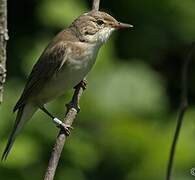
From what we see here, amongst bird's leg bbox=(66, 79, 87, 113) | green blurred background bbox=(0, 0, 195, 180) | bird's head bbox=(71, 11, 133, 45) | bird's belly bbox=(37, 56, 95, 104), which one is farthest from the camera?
green blurred background bbox=(0, 0, 195, 180)

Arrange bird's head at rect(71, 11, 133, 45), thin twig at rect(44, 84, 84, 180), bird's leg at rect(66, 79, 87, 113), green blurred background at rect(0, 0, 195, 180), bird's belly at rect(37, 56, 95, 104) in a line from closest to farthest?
1. thin twig at rect(44, 84, 84, 180)
2. bird's leg at rect(66, 79, 87, 113)
3. bird's head at rect(71, 11, 133, 45)
4. bird's belly at rect(37, 56, 95, 104)
5. green blurred background at rect(0, 0, 195, 180)

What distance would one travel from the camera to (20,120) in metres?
5.05

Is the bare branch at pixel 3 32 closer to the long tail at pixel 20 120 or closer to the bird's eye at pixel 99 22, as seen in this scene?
the bird's eye at pixel 99 22

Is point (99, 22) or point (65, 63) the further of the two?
point (65, 63)

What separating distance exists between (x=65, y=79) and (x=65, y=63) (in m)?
0.13

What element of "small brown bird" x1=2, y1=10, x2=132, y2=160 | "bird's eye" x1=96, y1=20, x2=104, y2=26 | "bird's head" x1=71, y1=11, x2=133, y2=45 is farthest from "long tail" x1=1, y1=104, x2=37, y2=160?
"bird's eye" x1=96, y1=20, x2=104, y2=26

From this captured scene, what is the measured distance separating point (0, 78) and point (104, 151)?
7.81ft

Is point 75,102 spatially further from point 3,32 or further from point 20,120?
point 3,32

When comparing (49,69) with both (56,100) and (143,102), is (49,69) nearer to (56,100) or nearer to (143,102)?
(56,100)

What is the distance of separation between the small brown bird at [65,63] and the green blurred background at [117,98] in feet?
1.02

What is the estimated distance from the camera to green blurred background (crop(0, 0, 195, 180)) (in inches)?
212

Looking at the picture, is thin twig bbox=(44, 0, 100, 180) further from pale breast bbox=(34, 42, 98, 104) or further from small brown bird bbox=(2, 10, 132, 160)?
small brown bird bbox=(2, 10, 132, 160)

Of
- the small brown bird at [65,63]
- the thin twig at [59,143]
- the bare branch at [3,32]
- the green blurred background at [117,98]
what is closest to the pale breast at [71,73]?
the small brown bird at [65,63]

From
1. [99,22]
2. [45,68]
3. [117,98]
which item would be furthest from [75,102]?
[117,98]
